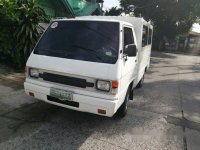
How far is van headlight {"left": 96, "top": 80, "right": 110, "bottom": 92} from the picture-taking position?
376cm

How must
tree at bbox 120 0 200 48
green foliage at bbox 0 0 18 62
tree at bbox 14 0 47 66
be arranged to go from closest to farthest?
green foliage at bbox 0 0 18 62 < tree at bbox 14 0 47 66 < tree at bbox 120 0 200 48

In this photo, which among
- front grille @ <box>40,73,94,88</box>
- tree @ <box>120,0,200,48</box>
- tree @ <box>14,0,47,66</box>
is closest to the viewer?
front grille @ <box>40,73,94,88</box>

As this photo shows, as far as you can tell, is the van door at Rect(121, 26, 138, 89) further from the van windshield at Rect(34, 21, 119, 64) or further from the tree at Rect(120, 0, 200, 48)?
the tree at Rect(120, 0, 200, 48)

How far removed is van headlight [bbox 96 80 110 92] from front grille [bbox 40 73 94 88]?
0.11m

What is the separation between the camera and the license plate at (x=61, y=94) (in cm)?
384

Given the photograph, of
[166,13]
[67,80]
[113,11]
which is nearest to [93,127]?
[67,80]

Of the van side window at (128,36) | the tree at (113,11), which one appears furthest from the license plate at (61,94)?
the tree at (113,11)

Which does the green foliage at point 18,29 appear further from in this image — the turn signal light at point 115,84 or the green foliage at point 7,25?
the turn signal light at point 115,84

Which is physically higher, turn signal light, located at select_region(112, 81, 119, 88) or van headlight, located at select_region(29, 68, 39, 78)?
van headlight, located at select_region(29, 68, 39, 78)

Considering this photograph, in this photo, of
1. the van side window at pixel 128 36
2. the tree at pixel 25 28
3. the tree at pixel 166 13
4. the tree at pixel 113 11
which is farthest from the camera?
the tree at pixel 113 11

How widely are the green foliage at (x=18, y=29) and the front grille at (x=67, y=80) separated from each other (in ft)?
13.6

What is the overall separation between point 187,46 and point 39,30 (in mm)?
40841

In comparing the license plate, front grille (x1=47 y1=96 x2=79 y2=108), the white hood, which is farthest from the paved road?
the white hood

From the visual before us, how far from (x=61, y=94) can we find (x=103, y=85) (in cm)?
76
